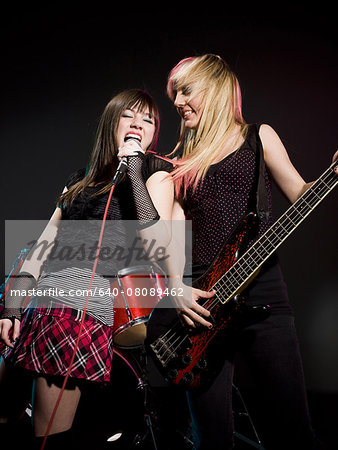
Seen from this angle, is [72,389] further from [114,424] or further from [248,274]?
[114,424]

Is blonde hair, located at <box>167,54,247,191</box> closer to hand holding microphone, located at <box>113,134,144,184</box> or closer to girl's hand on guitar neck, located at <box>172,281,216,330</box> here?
hand holding microphone, located at <box>113,134,144,184</box>

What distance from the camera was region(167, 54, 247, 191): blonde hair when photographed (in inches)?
52.1

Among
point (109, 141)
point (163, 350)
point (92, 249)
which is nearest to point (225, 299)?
point (163, 350)

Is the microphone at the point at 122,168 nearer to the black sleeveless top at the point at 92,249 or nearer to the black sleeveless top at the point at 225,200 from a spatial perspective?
the black sleeveless top at the point at 92,249

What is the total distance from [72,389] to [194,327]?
1.46 ft

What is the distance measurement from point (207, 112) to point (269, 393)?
992mm

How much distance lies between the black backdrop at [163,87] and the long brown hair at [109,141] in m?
0.79

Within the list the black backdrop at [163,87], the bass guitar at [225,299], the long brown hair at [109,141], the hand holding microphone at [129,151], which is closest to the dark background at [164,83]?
the black backdrop at [163,87]

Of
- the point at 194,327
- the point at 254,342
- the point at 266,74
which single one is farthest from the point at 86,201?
the point at 266,74

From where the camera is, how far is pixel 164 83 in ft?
8.73

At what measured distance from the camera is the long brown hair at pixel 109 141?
5.31 ft

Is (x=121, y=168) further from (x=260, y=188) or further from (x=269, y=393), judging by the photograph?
(x=269, y=393)

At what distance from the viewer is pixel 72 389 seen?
1178mm

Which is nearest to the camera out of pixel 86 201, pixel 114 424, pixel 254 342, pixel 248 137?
pixel 254 342
